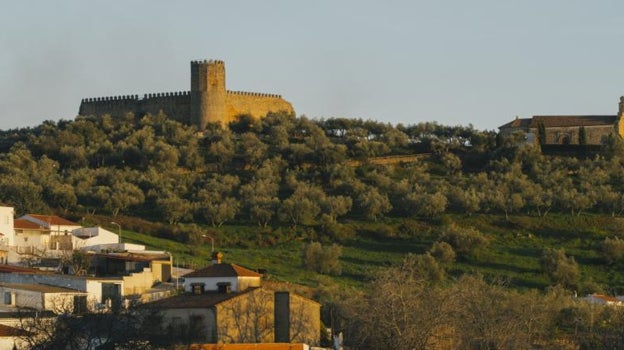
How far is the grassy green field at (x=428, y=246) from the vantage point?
251ft

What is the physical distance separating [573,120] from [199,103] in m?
26.3

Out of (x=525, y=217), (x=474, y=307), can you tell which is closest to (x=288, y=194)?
(x=525, y=217)

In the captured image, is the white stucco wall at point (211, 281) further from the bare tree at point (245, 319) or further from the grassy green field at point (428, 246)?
the grassy green field at point (428, 246)

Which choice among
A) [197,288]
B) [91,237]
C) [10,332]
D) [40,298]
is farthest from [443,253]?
[10,332]

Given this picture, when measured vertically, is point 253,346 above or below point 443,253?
below

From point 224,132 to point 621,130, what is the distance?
27.8 meters

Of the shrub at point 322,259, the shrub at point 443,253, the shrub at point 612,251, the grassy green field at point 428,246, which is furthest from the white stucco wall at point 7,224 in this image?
the shrub at point 612,251

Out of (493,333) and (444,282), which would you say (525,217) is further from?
(493,333)

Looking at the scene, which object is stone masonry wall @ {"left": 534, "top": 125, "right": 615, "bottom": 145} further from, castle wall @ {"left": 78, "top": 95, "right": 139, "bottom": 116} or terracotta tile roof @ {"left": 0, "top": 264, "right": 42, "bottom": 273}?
terracotta tile roof @ {"left": 0, "top": 264, "right": 42, "bottom": 273}

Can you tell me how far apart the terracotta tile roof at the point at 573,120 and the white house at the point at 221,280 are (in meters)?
68.9

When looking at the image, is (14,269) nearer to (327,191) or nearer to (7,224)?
(7,224)

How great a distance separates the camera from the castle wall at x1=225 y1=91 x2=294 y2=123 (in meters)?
119

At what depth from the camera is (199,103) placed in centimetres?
11606

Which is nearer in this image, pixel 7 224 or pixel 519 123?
pixel 7 224
